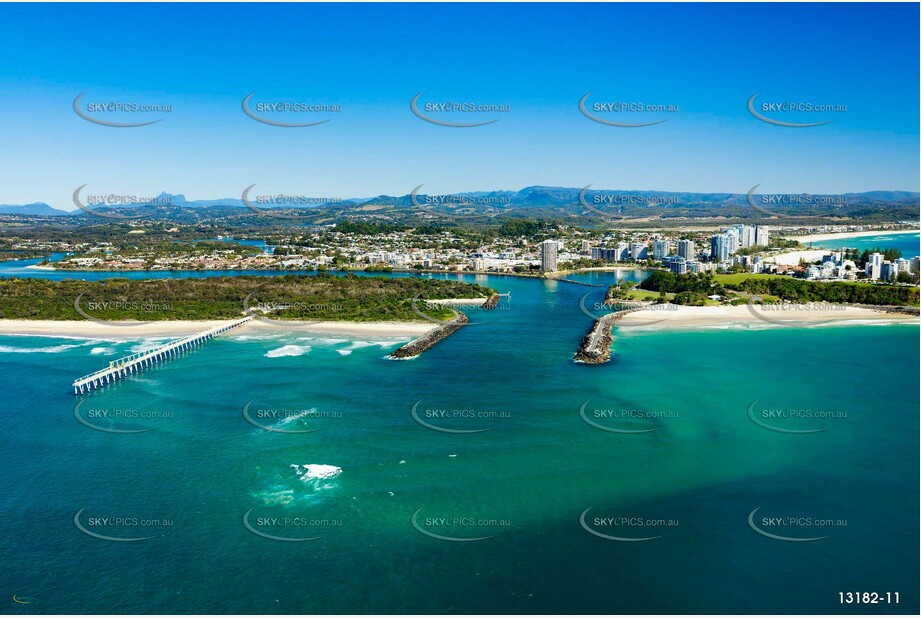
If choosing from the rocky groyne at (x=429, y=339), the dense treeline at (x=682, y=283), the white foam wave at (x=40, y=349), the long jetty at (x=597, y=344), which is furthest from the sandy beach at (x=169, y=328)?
the dense treeline at (x=682, y=283)

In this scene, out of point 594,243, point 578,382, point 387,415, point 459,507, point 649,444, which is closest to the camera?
point 459,507

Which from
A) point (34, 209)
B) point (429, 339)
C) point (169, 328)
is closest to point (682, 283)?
point (429, 339)

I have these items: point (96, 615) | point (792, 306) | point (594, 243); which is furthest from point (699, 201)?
point (96, 615)

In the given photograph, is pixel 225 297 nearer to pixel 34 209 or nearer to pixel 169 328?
pixel 169 328

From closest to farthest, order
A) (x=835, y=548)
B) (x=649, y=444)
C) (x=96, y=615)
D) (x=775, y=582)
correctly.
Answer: (x=96, y=615) < (x=775, y=582) < (x=835, y=548) < (x=649, y=444)

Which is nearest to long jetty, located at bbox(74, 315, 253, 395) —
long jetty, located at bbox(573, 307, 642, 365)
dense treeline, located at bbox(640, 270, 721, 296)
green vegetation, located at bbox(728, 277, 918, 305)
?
long jetty, located at bbox(573, 307, 642, 365)

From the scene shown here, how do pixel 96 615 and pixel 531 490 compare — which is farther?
pixel 531 490

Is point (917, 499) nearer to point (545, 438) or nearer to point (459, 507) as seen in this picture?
point (545, 438)
